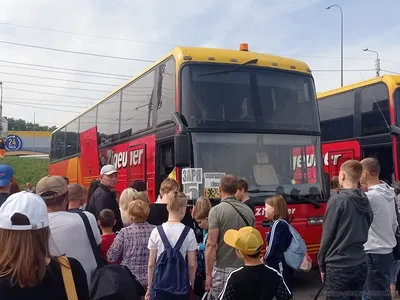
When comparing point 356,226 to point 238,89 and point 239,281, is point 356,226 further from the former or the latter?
point 238,89

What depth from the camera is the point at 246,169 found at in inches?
292

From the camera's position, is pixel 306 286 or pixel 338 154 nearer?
pixel 306 286

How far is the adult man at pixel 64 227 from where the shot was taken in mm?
3297

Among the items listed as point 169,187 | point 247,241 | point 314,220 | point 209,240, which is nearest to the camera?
point 247,241

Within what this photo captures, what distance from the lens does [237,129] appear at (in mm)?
7531

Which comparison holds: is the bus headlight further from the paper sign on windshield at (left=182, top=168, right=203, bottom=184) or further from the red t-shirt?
the red t-shirt

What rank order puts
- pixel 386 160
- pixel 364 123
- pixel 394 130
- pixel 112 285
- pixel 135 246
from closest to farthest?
pixel 112 285 → pixel 135 246 → pixel 394 130 → pixel 386 160 → pixel 364 123

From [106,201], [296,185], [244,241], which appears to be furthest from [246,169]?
[244,241]

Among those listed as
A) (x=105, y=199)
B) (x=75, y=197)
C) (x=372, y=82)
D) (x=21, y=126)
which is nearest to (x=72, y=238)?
(x=75, y=197)

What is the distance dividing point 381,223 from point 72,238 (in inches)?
133

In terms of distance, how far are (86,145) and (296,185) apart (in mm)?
7532

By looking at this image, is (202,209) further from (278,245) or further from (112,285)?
(112,285)

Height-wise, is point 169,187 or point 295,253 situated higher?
point 169,187

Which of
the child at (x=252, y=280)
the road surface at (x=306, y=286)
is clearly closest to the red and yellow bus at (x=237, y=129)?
the road surface at (x=306, y=286)
